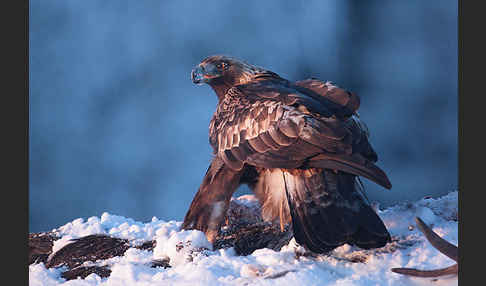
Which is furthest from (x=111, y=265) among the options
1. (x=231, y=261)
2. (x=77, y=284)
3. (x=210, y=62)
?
(x=210, y=62)

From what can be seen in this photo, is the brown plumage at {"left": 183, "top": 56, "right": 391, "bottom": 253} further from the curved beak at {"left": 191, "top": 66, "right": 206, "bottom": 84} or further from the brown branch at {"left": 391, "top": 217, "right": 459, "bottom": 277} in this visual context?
the curved beak at {"left": 191, "top": 66, "right": 206, "bottom": 84}

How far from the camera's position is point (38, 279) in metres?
2.47

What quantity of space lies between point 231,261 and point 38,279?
3.64 feet

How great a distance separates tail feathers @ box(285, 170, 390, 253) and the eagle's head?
1.36 m

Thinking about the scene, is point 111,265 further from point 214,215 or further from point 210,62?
point 210,62

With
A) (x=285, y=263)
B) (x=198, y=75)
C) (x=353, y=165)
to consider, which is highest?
(x=198, y=75)

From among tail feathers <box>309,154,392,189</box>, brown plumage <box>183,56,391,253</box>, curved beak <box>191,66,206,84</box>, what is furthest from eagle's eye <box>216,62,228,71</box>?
tail feathers <box>309,154,392,189</box>

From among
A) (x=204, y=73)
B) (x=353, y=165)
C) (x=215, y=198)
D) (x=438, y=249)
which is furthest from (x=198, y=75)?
(x=438, y=249)

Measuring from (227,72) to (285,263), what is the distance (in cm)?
205

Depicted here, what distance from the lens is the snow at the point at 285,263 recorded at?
2.04 metres

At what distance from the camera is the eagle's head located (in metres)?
3.78

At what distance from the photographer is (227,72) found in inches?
150

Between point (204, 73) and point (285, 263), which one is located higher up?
point (204, 73)

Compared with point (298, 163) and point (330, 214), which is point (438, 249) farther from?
point (298, 163)
